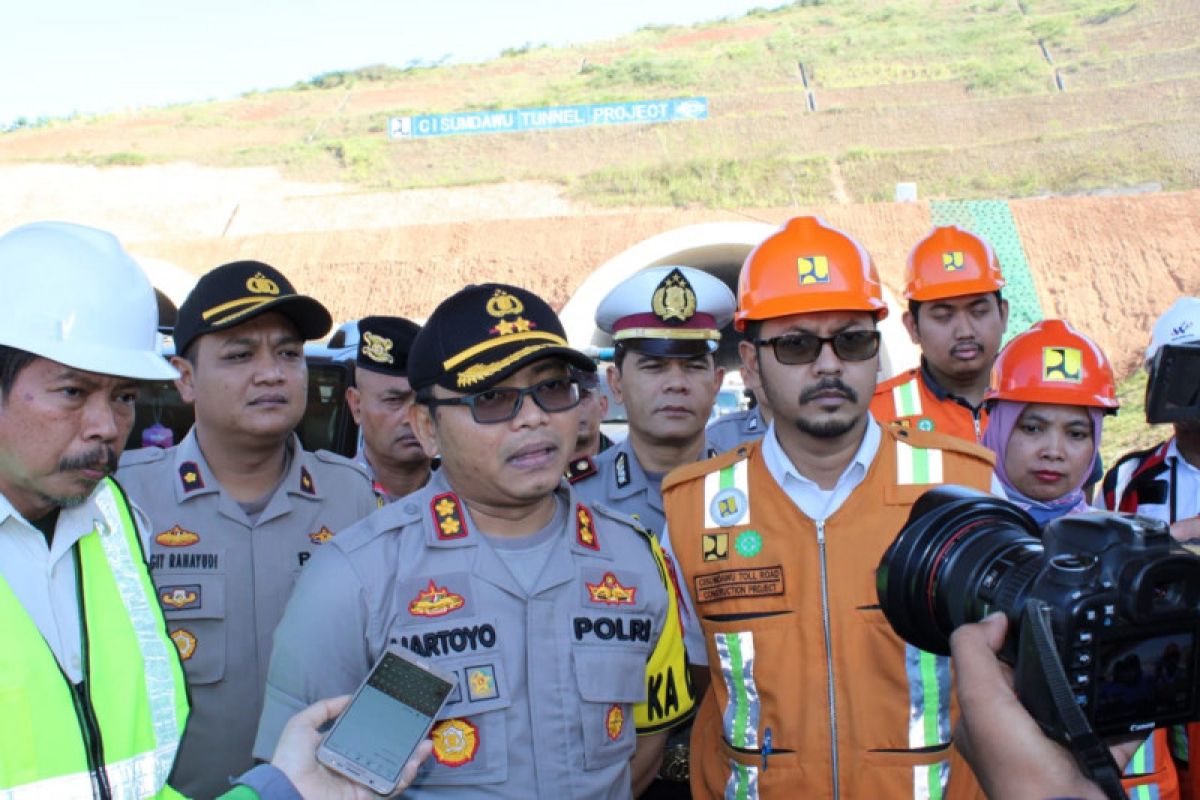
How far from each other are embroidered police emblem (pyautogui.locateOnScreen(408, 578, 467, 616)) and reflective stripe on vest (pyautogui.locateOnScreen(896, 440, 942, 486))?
46.9 inches

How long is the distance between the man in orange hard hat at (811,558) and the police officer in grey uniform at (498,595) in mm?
249

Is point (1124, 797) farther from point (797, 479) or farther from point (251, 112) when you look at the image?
point (251, 112)

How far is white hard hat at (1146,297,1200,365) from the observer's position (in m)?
4.34

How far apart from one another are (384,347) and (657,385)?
1.17 m

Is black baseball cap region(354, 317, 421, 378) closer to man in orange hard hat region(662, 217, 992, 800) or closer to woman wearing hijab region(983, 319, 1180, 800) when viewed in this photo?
man in orange hard hat region(662, 217, 992, 800)

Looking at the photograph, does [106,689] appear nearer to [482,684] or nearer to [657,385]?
[482,684]

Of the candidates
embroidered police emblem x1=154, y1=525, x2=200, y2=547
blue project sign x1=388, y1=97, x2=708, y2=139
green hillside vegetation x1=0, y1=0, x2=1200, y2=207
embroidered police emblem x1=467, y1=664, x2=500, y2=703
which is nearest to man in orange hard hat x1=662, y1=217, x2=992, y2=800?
embroidered police emblem x1=467, y1=664, x2=500, y2=703

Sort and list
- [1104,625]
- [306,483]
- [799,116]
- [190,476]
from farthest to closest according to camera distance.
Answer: [799,116] → [306,483] → [190,476] → [1104,625]

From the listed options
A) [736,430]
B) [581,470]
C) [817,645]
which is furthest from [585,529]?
[736,430]

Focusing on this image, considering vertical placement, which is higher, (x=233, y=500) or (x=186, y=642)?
(x=233, y=500)

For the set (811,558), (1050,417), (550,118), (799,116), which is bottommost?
(811,558)

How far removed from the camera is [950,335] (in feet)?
16.4

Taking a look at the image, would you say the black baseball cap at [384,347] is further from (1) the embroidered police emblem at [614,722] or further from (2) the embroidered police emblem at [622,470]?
(1) the embroidered police emblem at [614,722]

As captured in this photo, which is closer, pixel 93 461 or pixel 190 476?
pixel 93 461
